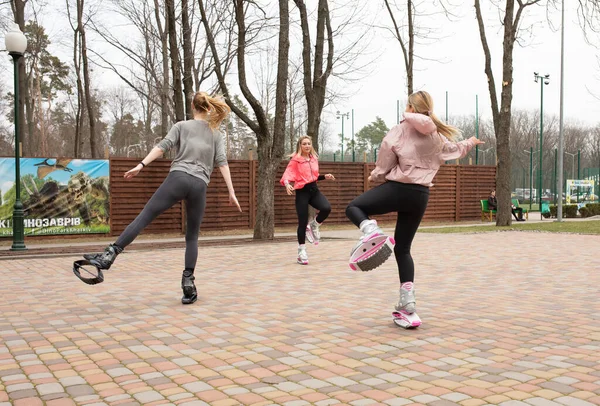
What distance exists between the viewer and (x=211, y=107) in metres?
5.99

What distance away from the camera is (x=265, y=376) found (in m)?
3.58

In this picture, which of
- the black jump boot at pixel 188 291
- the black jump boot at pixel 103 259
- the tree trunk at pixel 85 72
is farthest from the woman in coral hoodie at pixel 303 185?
the tree trunk at pixel 85 72

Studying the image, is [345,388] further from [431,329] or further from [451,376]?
[431,329]

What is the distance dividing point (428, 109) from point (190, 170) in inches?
86.3

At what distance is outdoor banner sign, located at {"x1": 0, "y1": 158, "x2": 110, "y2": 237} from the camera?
49.0ft

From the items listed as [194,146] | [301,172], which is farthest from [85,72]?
[194,146]

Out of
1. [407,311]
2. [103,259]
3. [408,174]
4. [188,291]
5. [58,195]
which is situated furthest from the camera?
[58,195]

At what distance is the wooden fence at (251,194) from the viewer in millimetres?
16812

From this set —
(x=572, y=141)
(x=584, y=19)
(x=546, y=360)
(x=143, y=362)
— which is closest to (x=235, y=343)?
(x=143, y=362)

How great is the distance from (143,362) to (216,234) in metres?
13.8

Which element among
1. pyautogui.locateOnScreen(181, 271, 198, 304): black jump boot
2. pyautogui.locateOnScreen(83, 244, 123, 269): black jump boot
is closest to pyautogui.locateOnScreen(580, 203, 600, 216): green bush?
pyautogui.locateOnScreen(181, 271, 198, 304): black jump boot

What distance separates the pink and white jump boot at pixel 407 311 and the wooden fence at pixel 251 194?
12.9 metres

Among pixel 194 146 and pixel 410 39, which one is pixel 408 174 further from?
pixel 410 39

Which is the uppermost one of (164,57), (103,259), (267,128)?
(164,57)
